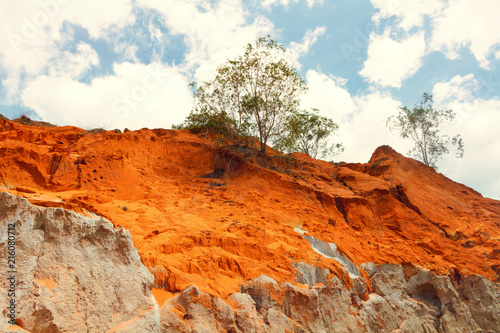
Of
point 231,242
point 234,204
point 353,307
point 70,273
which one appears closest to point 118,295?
point 70,273

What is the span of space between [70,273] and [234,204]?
24.7ft

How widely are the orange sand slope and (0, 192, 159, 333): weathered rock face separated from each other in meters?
0.69

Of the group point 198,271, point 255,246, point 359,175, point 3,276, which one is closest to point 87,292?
point 3,276

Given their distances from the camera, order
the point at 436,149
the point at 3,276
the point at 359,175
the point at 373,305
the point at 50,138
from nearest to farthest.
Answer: the point at 3,276, the point at 373,305, the point at 50,138, the point at 359,175, the point at 436,149

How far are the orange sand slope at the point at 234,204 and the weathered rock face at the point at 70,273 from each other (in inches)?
27.0

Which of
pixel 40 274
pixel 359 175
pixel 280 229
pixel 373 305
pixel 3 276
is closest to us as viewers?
pixel 3 276

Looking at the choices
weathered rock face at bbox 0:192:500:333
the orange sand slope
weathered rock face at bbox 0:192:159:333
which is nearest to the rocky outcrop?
weathered rock face at bbox 0:192:500:333

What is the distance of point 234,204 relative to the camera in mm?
13352

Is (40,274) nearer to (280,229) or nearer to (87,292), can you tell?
(87,292)

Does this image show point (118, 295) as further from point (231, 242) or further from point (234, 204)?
point (234, 204)

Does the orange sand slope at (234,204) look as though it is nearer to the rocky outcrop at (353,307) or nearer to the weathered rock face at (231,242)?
the weathered rock face at (231,242)

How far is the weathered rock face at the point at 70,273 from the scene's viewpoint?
5605mm

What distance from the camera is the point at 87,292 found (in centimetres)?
622

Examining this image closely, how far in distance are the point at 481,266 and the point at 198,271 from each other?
1199 cm
